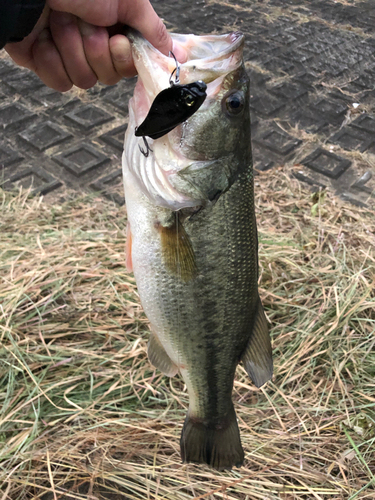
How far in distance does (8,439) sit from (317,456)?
1.47 meters

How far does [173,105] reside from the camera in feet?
3.64

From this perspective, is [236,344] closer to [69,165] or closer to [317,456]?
[317,456]

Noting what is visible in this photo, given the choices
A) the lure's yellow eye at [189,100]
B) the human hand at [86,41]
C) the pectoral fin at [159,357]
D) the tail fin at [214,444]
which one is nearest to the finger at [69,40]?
the human hand at [86,41]

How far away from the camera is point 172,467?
2.01 m

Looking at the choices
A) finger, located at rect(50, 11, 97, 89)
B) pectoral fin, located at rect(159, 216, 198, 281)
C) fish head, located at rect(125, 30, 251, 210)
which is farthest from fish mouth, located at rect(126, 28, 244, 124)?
pectoral fin, located at rect(159, 216, 198, 281)

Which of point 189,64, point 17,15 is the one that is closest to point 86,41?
point 17,15

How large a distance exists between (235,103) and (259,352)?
0.92 meters

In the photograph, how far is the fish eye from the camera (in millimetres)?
1420

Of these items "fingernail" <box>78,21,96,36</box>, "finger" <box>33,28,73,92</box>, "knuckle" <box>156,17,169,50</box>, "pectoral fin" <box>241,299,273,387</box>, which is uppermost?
"knuckle" <box>156,17,169,50</box>

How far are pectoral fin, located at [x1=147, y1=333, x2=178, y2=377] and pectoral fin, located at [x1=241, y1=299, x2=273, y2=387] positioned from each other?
0.30 meters

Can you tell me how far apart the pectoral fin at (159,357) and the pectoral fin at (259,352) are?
0.97 ft

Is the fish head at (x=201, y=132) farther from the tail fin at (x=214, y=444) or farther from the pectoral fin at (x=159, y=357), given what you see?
the tail fin at (x=214, y=444)

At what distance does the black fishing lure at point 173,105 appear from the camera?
1.09 metres

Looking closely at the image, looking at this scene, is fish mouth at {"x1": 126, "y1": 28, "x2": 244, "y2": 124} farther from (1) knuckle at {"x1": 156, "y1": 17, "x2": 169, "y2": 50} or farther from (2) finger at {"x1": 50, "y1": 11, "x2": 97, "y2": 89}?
(2) finger at {"x1": 50, "y1": 11, "x2": 97, "y2": 89}
